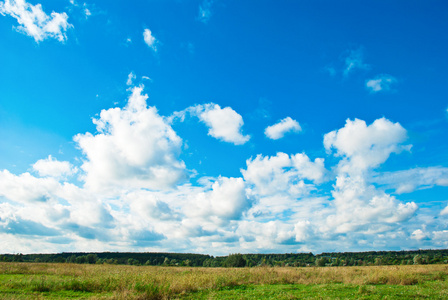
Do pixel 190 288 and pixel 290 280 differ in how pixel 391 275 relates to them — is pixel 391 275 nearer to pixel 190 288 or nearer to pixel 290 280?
pixel 290 280

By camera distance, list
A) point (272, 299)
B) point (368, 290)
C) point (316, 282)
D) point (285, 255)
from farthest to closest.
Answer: point (285, 255), point (316, 282), point (368, 290), point (272, 299)

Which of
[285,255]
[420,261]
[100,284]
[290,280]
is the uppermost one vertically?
[100,284]

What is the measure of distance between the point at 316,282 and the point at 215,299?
1440 centimetres

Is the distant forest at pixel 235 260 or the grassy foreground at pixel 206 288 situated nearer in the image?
the grassy foreground at pixel 206 288

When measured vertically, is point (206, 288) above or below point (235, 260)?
above

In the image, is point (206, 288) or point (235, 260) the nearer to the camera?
point (206, 288)

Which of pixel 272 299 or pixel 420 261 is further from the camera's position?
pixel 420 261

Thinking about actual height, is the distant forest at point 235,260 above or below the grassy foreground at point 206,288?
below

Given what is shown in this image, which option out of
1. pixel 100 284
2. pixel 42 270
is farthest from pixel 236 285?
pixel 42 270

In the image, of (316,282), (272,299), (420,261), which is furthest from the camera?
(420,261)

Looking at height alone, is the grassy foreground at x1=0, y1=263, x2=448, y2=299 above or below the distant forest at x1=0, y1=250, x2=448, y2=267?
above

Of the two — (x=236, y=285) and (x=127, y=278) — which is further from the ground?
(x=127, y=278)

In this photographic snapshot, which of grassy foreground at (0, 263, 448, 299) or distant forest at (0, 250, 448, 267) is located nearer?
grassy foreground at (0, 263, 448, 299)

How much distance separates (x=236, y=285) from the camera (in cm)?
2483
